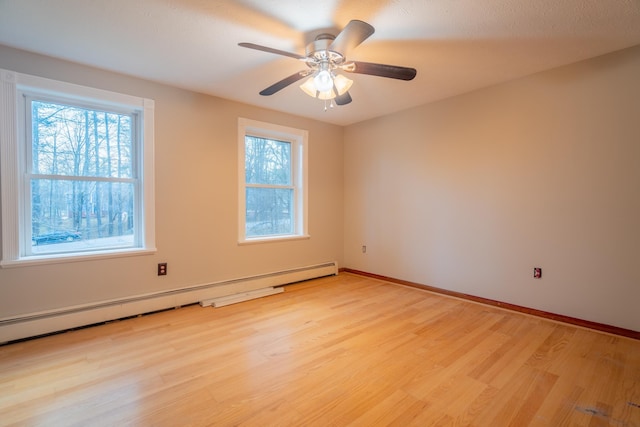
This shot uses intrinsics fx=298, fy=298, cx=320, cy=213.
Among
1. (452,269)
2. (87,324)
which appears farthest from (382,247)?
(87,324)

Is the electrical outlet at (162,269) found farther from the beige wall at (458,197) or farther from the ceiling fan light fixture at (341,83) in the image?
the ceiling fan light fixture at (341,83)

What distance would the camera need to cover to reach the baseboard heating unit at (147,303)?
7.77 feet

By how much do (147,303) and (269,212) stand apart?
1749 millimetres

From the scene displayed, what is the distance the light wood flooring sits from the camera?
5.10ft

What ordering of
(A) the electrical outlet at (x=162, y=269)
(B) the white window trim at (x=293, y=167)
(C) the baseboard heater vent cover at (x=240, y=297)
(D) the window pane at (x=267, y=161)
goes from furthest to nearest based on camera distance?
(D) the window pane at (x=267, y=161), (B) the white window trim at (x=293, y=167), (C) the baseboard heater vent cover at (x=240, y=297), (A) the electrical outlet at (x=162, y=269)

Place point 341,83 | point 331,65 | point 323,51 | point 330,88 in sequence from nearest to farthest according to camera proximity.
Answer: point 323,51 < point 331,65 < point 330,88 < point 341,83

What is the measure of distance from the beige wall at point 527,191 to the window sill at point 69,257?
3.01 meters

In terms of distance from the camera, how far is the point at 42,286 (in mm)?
2475

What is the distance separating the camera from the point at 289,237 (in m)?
4.09

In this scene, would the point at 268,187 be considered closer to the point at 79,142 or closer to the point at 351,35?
the point at 79,142

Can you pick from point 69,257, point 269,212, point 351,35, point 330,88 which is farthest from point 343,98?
point 69,257

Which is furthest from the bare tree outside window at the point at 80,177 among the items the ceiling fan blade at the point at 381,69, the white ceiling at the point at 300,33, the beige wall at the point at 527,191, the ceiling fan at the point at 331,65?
the beige wall at the point at 527,191

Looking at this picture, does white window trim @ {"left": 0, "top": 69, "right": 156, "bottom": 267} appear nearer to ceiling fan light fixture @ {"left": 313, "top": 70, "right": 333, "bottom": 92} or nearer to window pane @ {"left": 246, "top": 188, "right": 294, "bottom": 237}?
window pane @ {"left": 246, "top": 188, "right": 294, "bottom": 237}

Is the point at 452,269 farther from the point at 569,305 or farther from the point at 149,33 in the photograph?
the point at 149,33
